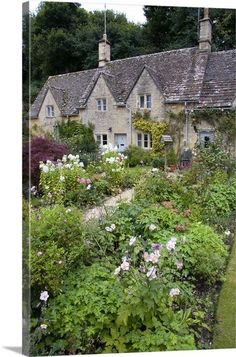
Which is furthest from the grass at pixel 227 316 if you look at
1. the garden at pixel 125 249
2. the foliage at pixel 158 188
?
the foliage at pixel 158 188

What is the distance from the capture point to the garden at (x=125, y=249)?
2.61m

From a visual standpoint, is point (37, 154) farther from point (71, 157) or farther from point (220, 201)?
point (220, 201)

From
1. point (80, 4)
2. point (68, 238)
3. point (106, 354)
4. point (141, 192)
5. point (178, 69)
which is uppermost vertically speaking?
point (80, 4)

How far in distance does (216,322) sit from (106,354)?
2.95ft

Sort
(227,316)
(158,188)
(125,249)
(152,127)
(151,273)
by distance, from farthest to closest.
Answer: (158,188)
(152,127)
(125,249)
(227,316)
(151,273)

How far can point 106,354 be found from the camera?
2.62 m

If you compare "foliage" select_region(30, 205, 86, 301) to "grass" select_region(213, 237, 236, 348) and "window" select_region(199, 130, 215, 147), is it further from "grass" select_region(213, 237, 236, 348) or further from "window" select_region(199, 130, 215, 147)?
"window" select_region(199, 130, 215, 147)

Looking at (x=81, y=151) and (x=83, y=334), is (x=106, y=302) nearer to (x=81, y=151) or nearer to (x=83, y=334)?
(x=83, y=334)

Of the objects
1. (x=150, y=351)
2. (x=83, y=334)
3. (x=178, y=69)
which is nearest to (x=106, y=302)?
(x=83, y=334)

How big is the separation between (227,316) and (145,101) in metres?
1.86

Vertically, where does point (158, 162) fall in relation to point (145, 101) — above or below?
below

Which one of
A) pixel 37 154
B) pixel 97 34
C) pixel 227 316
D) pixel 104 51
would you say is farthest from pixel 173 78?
pixel 227 316

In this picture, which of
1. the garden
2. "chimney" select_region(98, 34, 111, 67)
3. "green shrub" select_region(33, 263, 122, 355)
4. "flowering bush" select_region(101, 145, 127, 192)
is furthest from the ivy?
"green shrub" select_region(33, 263, 122, 355)

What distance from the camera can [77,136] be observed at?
3.37m
